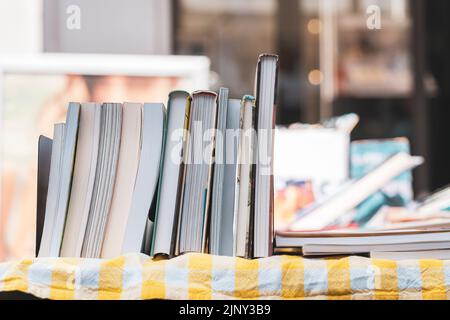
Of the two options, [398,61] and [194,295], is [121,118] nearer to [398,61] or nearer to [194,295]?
[194,295]

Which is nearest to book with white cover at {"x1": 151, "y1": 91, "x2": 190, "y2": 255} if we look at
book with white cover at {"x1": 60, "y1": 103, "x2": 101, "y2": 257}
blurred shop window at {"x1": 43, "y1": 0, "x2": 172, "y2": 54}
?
book with white cover at {"x1": 60, "y1": 103, "x2": 101, "y2": 257}

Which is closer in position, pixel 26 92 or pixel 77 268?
pixel 77 268

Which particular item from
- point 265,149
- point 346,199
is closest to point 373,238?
point 265,149

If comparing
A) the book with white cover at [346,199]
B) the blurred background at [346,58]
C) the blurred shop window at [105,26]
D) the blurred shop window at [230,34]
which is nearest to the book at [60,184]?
the book with white cover at [346,199]

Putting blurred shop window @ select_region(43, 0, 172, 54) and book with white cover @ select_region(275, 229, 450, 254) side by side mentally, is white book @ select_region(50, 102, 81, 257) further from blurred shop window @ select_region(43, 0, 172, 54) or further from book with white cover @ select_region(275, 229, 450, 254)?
blurred shop window @ select_region(43, 0, 172, 54)

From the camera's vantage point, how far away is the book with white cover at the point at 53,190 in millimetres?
1004

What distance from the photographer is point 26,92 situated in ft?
6.35

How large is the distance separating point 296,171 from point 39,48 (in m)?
0.89

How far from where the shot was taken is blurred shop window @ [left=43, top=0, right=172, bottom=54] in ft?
5.98

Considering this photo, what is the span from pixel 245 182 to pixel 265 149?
0.05 m

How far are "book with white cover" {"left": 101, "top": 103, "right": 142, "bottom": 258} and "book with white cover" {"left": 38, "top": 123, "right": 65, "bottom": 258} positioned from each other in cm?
8

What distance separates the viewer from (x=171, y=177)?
998 mm

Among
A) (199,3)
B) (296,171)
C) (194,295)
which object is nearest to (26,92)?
(296,171)

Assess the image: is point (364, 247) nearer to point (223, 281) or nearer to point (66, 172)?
point (223, 281)
